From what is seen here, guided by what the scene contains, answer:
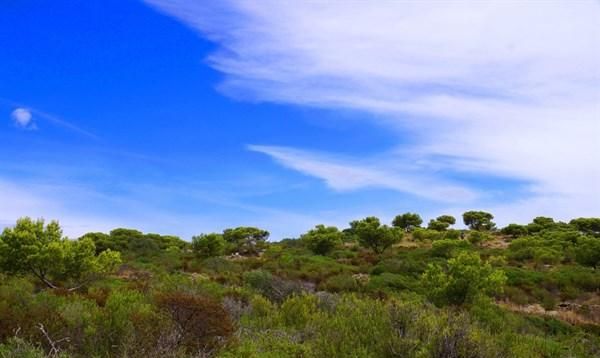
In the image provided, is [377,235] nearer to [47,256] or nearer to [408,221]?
[408,221]

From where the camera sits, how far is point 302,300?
1490 centimetres

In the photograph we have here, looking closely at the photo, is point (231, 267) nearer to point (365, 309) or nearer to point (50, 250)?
point (50, 250)

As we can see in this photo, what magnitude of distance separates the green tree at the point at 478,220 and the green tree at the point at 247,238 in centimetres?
2661

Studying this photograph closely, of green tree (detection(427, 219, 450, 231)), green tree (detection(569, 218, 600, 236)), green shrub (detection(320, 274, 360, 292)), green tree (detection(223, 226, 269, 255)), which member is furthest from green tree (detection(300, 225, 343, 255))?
green tree (detection(569, 218, 600, 236))

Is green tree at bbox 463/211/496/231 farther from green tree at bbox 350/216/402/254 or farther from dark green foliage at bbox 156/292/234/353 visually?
dark green foliage at bbox 156/292/234/353

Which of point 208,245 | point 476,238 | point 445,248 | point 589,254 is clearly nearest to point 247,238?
point 208,245

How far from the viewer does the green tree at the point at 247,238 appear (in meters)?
48.9

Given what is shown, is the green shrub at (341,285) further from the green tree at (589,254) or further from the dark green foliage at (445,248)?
the green tree at (589,254)

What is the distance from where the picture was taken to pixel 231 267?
106 ft

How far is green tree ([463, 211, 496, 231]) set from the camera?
6731 cm

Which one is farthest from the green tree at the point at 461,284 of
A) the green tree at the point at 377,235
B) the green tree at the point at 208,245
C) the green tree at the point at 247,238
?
the green tree at the point at 247,238

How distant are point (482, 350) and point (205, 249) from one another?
33245 mm

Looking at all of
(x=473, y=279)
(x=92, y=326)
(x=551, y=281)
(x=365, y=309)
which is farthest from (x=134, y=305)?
(x=551, y=281)

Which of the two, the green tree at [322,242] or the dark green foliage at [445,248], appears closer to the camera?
the dark green foliage at [445,248]
